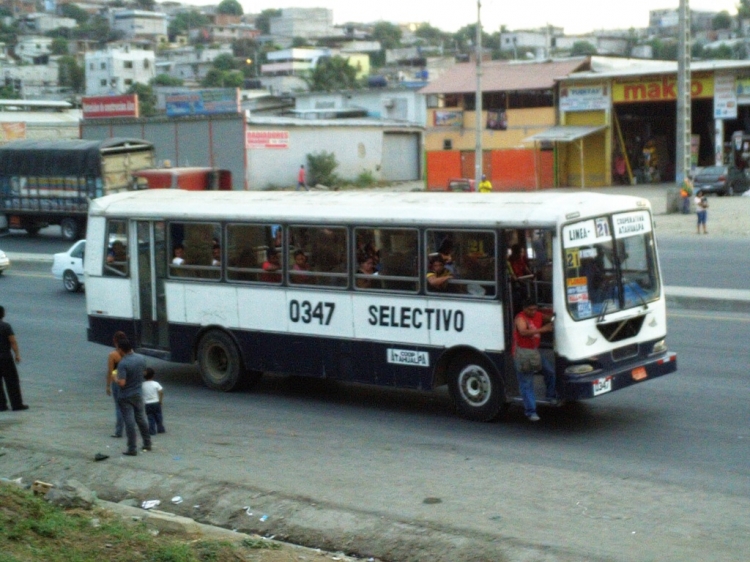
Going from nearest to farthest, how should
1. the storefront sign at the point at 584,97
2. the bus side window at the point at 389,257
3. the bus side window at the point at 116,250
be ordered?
the bus side window at the point at 389,257 < the bus side window at the point at 116,250 < the storefront sign at the point at 584,97

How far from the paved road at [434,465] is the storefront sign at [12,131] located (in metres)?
52.9

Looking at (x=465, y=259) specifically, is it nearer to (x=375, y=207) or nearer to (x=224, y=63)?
(x=375, y=207)

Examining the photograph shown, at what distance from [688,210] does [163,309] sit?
27.8 meters

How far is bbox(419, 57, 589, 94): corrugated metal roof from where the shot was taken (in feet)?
191

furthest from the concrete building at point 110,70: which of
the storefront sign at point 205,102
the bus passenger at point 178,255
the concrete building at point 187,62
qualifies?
the bus passenger at point 178,255

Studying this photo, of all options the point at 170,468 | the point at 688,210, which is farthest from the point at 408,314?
the point at 688,210

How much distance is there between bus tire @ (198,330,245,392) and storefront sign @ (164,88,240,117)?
1771 inches

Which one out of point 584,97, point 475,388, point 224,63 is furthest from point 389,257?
point 224,63

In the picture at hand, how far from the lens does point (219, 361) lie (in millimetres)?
14641

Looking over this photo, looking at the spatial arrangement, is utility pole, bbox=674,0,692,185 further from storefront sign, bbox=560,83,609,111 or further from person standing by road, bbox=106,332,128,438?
person standing by road, bbox=106,332,128,438

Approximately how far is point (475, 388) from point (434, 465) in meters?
1.77

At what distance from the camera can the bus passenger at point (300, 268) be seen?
13.4m

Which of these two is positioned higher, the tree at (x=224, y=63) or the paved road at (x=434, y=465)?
the tree at (x=224, y=63)

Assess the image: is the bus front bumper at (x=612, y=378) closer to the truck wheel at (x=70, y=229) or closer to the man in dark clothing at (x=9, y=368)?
the man in dark clothing at (x=9, y=368)
